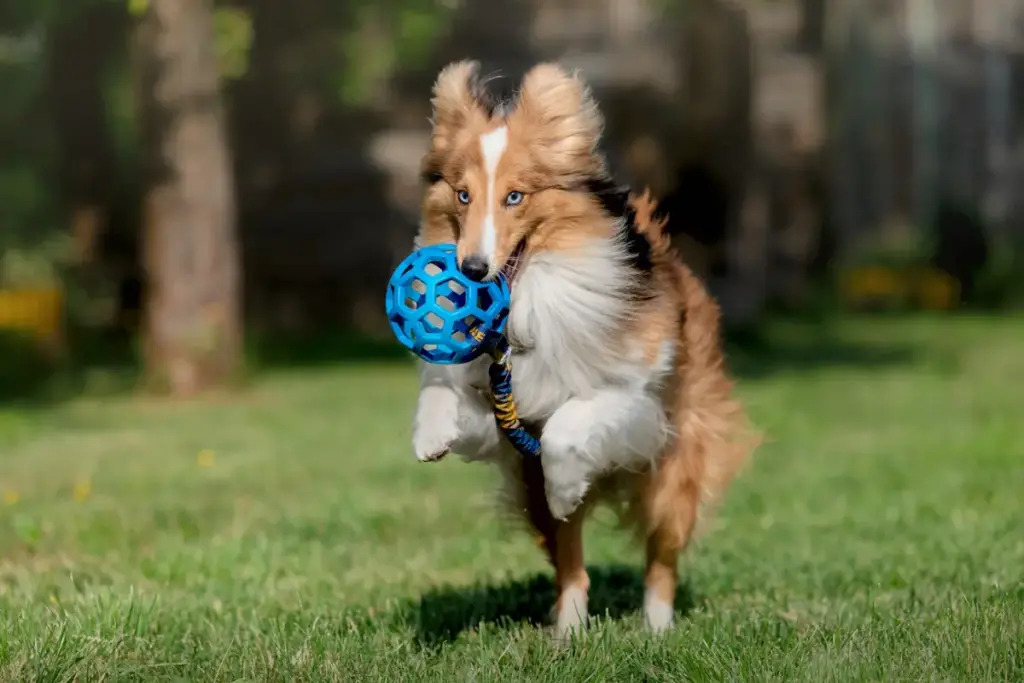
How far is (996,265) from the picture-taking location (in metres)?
21.2

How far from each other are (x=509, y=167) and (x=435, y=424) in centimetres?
79

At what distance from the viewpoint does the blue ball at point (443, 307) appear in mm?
4062

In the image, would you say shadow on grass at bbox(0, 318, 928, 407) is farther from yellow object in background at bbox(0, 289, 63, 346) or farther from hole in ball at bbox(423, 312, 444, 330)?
hole in ball at bbox(423, 312, 444, 330)

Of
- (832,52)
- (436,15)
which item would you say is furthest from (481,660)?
(832,52)

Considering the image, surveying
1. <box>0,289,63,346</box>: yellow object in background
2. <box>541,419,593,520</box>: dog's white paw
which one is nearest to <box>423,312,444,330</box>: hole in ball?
<box>541,419,593,520</box>: dog's white paw

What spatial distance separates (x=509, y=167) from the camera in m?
4.20

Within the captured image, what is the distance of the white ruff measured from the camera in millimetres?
4281

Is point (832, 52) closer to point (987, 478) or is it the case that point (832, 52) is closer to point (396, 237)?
point (396, 237)

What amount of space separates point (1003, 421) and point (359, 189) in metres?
10.9

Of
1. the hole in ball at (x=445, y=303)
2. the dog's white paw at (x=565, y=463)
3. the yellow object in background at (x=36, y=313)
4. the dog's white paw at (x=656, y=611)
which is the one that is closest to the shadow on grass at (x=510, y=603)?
the dog's white paw at (x=656, y=611)

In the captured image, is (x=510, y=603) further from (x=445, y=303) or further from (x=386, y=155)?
(x=386, y=155)

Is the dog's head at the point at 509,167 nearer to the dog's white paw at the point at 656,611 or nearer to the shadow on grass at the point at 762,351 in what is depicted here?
the dog's white paw at the point at 656,611

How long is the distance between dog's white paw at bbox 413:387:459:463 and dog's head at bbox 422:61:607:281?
433 mm

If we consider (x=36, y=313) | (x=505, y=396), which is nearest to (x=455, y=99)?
(x=505, y=396)
